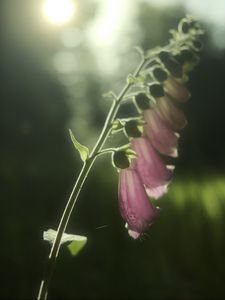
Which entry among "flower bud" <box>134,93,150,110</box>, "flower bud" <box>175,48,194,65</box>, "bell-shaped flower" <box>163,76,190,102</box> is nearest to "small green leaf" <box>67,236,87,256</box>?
"flower bud" <box>134,93,150,110</box>

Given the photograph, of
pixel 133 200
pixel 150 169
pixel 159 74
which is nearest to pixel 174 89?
pixel 159 74

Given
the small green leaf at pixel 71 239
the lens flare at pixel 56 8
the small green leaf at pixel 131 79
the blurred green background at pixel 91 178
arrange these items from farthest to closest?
the lens flare at pixel 56 8, the blurred green background at pixel 91 178, the small green leaf at pixel 131 79, the small green leaf at pixel 71 239

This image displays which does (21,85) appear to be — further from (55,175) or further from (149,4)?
(149,4)

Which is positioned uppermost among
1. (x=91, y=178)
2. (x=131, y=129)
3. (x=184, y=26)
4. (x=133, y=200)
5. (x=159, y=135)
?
(x=184, y=26)

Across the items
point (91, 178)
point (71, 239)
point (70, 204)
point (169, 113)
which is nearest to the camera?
point (70, 204)

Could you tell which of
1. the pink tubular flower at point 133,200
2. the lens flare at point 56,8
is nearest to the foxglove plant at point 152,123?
the pink tubular flower at point 133,200

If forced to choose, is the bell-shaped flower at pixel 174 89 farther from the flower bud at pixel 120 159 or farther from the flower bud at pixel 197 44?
the flower bud at pixel 120 159

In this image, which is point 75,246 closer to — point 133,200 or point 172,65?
point 133,200

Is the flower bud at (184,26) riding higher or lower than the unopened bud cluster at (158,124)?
higher
